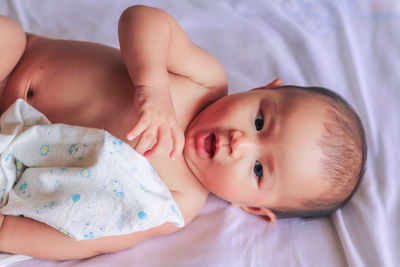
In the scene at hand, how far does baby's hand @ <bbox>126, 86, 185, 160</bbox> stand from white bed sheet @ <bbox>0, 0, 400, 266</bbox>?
13.1 inches

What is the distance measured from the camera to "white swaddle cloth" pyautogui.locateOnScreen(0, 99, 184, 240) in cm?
91

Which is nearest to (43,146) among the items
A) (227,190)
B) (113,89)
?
(113,89)

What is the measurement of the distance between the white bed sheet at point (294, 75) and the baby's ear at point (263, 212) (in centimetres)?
2

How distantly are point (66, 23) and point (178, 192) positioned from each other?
79 centimetres

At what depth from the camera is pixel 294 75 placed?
144 centimetres

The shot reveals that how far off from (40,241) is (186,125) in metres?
0.46

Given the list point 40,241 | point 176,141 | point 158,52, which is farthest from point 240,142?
point 40,241

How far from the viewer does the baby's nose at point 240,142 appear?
100 cm

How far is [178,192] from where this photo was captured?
1104mm

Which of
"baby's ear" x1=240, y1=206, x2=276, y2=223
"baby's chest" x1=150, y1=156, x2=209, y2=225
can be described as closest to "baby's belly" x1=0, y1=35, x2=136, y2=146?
"baby's chest" x1=150, y1=156, x2=209, y2=225

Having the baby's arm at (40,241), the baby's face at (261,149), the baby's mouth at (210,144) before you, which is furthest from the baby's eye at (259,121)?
the baby's arm at (40,241)

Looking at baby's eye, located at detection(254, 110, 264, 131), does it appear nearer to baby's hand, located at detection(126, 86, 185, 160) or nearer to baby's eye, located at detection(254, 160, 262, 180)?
baby's eye, located at detection(254, 160, 262, 180)

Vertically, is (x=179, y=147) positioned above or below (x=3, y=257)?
above

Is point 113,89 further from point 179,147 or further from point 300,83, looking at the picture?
point 300,83
